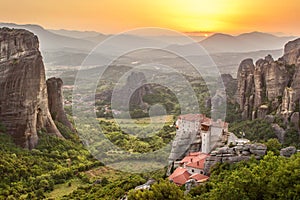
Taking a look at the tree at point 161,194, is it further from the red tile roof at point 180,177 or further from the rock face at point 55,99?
the rock face at point 55,99

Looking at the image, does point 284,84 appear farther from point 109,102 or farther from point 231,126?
point 109,102

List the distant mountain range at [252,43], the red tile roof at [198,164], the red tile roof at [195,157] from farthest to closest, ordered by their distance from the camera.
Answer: the distant mountain range at [252,43], the red tile roof at [195,157], the red tile roof at [198,164]

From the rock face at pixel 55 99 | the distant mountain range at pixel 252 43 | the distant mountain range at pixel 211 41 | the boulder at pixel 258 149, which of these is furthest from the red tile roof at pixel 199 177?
the distant mountain range at pixel 252 43

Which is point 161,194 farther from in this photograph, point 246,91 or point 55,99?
point 246,91

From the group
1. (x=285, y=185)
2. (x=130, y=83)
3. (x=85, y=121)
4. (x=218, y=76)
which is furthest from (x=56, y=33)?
(x=285, y=185)

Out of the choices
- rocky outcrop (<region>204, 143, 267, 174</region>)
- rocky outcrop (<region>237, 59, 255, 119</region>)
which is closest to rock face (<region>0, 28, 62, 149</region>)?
rocky outcrop (<region>204, 143, 267, 174</region>)

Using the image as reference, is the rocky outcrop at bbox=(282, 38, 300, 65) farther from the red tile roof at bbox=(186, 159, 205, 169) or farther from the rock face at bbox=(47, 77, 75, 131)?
the red tile roof at bbox=(186, 159, 205, 169)
